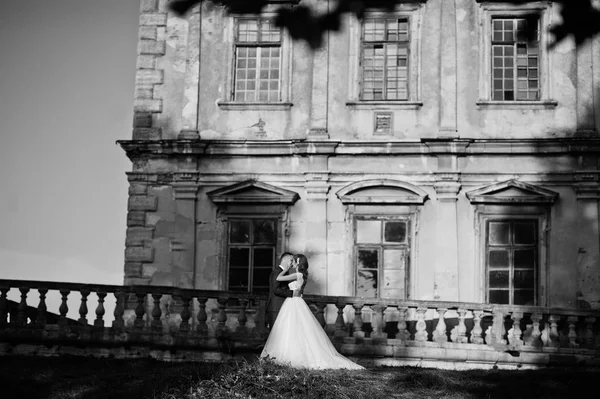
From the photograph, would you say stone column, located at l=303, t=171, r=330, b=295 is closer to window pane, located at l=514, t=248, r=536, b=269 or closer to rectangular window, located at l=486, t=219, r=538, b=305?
rectangular window, located at l=486, t=219, r=538, b=305

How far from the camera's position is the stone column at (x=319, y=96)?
69.8 ft

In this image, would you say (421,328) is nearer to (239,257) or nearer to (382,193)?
(382,193)

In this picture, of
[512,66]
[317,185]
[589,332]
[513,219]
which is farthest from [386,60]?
[589,332]

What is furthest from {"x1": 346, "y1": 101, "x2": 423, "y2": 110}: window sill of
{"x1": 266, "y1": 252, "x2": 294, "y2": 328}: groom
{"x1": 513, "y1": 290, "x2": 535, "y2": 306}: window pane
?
{"x1": 266, "y1": 252, "x2": 294, "y2": 328}: groom

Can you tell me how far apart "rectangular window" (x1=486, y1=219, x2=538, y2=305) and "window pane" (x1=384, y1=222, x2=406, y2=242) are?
1.67 m

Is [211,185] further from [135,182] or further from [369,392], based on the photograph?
[369,392]

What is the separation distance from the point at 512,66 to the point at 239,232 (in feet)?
21.3

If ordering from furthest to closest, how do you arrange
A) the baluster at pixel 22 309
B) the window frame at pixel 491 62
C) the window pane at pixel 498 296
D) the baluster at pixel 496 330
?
the window frame at pixel 491 62
the window pane at pixel 498 296
the baluster at pixel 496 330
the baluster at pixel 22 309

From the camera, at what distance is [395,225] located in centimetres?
2095

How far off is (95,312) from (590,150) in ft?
32.9

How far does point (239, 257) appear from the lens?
21.2 meters

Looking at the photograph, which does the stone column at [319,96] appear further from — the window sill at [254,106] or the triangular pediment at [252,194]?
the triangular pediment at [252,194]

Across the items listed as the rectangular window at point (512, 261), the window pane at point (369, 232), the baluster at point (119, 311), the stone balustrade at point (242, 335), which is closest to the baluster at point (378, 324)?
the stone balustrade at point (242, 335)

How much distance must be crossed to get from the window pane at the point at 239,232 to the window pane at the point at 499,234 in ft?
16.0
